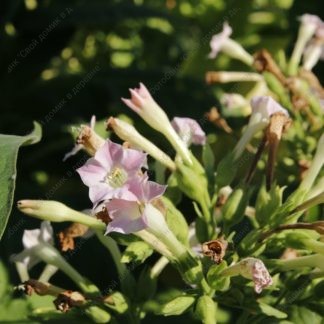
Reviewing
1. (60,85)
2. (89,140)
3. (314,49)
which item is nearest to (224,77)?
(314,49)

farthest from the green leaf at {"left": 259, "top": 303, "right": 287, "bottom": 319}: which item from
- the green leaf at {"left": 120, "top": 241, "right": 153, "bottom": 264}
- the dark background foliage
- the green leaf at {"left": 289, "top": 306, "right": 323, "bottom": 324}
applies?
the dark background foliage

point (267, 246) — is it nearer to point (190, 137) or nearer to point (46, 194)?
point (190, 137)

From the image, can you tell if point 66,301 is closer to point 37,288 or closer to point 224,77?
point 37,288

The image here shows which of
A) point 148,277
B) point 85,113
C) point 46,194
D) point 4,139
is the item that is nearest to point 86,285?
point 148,277

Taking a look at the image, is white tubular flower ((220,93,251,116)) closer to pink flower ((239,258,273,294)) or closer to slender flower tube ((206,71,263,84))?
slender flower tube ((206,71,263,84))

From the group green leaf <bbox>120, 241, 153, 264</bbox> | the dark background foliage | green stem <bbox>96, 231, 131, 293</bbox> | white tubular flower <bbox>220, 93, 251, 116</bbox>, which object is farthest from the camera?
the dark background foliage

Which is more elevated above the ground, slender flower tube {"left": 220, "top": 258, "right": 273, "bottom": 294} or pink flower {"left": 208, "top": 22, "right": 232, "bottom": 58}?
pink flower {"left": 208, "top": 22, "right": 232, "bottom": 58}
